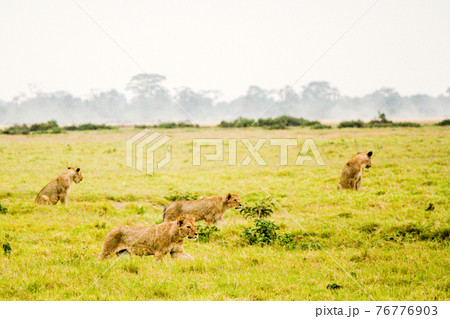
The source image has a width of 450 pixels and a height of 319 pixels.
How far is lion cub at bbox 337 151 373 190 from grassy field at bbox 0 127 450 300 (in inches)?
19.7

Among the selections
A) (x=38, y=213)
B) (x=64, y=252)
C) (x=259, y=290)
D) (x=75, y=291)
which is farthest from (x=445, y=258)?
(x=38, y=213)

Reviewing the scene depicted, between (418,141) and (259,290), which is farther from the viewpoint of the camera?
(418,141)

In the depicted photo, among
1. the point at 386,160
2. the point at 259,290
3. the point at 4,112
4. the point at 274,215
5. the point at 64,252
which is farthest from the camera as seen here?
the point at 4,112

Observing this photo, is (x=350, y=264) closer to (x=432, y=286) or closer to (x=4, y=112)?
(x=432, y=286)

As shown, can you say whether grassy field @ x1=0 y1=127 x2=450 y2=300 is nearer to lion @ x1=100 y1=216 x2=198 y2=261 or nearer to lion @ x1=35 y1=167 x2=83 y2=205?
lion @ x1=100 y1=216 x2=198 y2=261

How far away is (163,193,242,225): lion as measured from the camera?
14.4m

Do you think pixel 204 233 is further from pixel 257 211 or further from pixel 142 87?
pixel 142 87

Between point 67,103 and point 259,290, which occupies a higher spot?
point 67,103

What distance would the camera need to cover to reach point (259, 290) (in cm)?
865

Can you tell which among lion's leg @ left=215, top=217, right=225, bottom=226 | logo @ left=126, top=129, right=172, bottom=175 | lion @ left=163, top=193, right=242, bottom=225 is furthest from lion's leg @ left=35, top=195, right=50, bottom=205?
logo @ left=126, top=129, right=172, bottom=175

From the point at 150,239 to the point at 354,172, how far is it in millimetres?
9895

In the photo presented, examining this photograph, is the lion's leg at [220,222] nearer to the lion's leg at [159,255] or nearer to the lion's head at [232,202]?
the lion's head at [232,202]

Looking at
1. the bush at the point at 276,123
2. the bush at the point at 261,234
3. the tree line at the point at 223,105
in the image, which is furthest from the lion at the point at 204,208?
the tree line at the point at 223,105

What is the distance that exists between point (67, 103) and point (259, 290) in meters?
129
